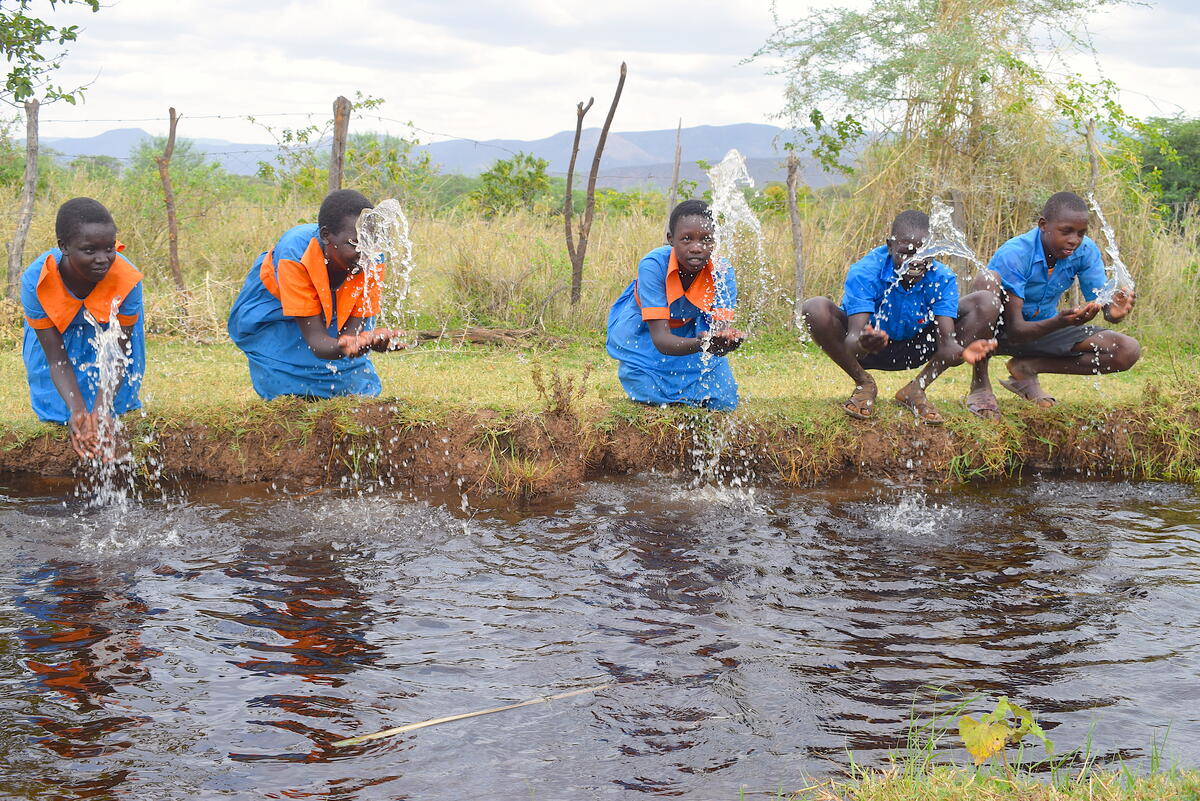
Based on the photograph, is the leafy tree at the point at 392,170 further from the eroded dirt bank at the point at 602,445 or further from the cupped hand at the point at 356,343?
the cupped hand at the point at 356,343

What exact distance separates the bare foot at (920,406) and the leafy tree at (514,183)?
9.56 m

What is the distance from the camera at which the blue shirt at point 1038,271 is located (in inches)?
245

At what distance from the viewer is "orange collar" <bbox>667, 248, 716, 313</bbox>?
19.1 feet

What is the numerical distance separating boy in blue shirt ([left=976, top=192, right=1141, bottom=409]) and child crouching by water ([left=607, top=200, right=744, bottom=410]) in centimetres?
173

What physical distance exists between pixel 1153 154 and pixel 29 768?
72.0 ft

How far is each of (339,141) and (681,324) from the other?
4.51 m

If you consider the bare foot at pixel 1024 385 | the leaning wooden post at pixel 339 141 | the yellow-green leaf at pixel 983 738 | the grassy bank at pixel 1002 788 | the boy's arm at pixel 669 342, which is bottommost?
the grassy bank at pixel 1002 788

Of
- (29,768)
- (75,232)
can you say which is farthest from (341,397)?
(29,768)

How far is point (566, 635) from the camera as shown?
382cm

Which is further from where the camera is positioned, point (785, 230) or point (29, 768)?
point (785, 230)

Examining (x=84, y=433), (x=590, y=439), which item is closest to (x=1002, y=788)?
(x=590, y=439)

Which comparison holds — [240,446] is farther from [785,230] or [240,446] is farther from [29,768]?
[785,230]

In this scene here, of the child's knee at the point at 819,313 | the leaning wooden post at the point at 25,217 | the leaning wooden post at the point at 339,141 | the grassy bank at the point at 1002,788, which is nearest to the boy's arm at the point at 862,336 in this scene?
the child's knee at the point at 819,313

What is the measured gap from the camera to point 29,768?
2850 millimetres
